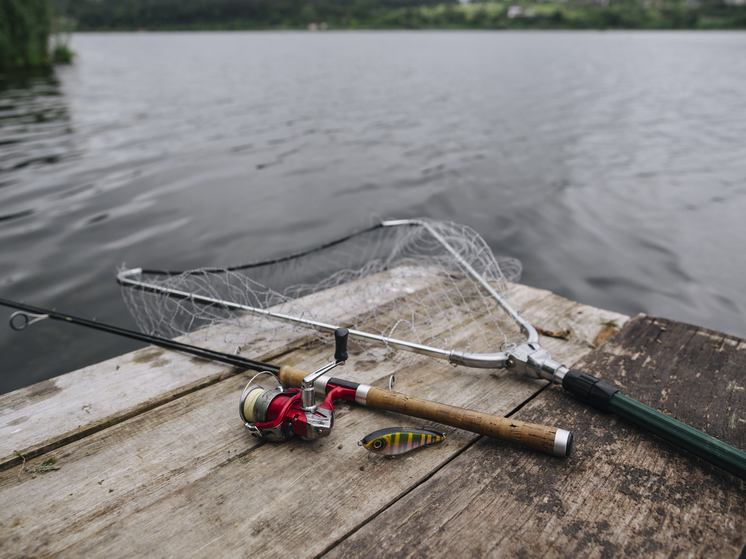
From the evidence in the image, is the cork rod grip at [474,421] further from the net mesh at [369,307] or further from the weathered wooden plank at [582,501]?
Answer: the net mesh at [369,307]

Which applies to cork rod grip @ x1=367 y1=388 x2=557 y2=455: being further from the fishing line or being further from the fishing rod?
the fishing line

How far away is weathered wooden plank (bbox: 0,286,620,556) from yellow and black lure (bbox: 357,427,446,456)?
2.4 inches

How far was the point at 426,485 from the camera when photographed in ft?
5.98

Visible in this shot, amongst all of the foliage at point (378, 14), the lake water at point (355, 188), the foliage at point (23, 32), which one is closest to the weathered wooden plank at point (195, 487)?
the lake water at point (355, 188)

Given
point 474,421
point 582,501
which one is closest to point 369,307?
point 474,421

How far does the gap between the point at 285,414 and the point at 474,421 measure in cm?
82

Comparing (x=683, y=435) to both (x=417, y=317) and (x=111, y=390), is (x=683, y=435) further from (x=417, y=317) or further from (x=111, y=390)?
(x=111, y=390)

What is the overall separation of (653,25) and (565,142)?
112 metres

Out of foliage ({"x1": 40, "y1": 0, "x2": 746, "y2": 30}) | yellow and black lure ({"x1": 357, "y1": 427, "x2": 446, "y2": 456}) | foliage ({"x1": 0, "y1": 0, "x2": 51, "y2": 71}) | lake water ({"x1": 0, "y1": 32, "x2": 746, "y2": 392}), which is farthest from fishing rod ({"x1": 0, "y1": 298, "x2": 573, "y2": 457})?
foliage ({"x1": 40, "y1": 0, "x2": 746, "y2": 30})

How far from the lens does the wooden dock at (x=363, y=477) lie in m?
1.61

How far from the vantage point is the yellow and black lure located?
1.87 meters

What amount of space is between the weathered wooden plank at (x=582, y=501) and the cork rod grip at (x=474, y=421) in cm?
8

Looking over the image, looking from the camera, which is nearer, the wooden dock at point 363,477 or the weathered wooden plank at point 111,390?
the wooden dock at point 363,477

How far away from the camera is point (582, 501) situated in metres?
1.73
